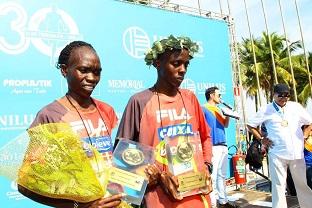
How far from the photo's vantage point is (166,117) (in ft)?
7.07

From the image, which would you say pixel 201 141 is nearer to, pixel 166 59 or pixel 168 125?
pixel 168 125

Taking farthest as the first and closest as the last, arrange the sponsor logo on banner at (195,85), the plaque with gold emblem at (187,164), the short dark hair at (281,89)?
the sponsor logo on banner at (195,85) → the short dark hair at (281,89) → the plaque with gold emblem at (187,164)

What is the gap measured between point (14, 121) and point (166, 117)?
3.76 m

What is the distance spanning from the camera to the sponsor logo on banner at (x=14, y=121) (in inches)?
204

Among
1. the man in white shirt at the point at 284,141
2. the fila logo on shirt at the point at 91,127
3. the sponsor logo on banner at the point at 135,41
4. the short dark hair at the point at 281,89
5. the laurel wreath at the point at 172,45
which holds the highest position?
the sponsor logo on banner at the point at 135,41

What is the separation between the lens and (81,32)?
6215 mm

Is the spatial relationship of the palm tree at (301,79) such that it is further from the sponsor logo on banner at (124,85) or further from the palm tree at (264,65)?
the sponsor logo on banner at (124,85)

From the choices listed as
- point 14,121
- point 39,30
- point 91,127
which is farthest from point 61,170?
point 39,30

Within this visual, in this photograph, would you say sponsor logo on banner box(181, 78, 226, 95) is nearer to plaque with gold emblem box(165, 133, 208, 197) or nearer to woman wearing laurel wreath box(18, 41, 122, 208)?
plaque with gold emblem box(165, 133, 208, 197)

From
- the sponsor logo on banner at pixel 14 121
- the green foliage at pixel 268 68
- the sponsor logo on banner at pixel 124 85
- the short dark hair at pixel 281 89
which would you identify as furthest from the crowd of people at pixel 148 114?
the green foliage at pixel 268 68

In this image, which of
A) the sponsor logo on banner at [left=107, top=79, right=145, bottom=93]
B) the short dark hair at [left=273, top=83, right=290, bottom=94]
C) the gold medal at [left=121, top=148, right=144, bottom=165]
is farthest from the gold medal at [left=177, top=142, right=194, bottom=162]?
the sponsor logo on banner at [left=107, top=79, right=145, bottom=93]

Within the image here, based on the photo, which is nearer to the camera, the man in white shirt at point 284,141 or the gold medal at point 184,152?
the gold medal at point 184,152

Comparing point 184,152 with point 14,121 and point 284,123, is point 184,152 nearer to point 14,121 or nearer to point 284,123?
point 284,123

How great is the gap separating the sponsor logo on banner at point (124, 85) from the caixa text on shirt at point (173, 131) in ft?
14.8
